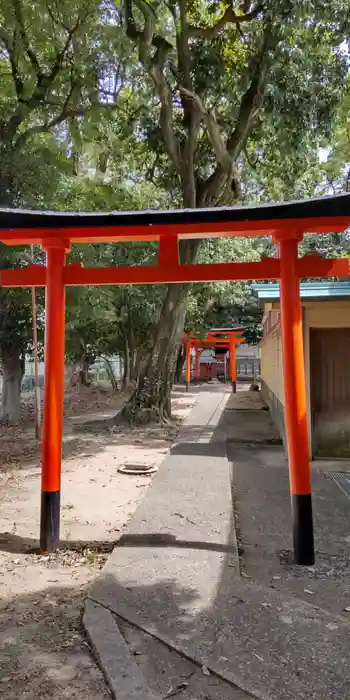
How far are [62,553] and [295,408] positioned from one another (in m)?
2.43

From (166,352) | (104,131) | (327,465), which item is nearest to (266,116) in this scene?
(104,131)

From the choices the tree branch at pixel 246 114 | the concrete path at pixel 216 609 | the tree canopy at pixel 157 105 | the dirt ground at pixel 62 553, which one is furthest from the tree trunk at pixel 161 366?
the concrete path at pixel 216 609

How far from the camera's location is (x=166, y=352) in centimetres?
1323

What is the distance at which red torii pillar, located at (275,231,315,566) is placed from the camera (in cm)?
466

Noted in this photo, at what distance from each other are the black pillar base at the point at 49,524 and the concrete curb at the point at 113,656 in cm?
140

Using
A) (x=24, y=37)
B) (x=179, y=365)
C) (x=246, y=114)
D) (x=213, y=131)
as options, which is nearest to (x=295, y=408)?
(x=213, y=131)

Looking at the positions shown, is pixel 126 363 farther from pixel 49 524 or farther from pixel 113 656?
pixel 113 656

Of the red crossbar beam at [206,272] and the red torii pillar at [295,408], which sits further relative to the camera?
the red crossbar beam at [206,272]

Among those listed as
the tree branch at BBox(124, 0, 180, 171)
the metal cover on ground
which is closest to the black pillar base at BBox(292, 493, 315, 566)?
the metal cover on ground

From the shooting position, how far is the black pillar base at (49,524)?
193 inches

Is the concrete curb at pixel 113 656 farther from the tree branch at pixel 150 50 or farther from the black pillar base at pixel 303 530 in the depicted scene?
the tree branch at pixel 150 50

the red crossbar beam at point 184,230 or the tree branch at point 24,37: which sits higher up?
the tree branch at point 24,37

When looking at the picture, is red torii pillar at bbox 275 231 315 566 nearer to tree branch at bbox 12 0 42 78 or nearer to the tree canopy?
the tree canopy

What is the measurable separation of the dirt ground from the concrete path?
0.21m
